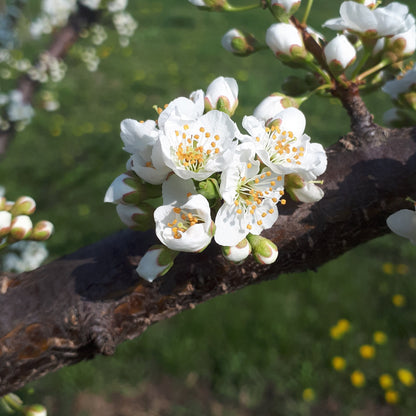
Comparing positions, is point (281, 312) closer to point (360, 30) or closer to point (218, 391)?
point (218, 391)

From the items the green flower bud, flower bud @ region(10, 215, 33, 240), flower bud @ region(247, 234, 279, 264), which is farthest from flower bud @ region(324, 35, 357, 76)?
the green flower bud

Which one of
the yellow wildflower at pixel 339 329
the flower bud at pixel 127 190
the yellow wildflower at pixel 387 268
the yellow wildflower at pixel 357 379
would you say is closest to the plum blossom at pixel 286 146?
the flower bud at pixel 127 190

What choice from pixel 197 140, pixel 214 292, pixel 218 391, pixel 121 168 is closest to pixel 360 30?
pixel 197 140

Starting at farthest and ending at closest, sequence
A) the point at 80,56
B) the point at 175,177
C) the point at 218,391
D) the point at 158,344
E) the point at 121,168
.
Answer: the point at 80,56 → the point at 121,168 → the point at 158,344 → the point at 218,391 → the point at 175,177

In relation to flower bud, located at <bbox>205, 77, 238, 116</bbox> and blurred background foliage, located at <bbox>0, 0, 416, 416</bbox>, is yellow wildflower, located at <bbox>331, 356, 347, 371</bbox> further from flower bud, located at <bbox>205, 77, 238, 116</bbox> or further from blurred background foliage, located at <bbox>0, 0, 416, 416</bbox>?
flower bud, located at <bbox>205, 77, 238, 116</bbox>

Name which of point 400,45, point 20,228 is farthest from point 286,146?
point 20,228

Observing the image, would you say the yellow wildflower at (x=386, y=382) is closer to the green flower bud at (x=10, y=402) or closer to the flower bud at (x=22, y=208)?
the green flower bud at (x=10, y=402)

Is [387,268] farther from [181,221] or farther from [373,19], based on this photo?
[181,221]
